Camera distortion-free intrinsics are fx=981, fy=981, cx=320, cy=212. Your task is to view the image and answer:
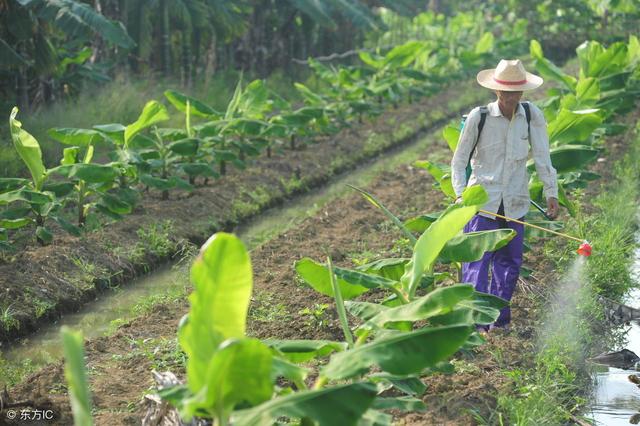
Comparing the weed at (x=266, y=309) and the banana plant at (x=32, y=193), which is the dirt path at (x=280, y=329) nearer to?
the weed at (x=266, y=309)

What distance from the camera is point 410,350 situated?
3.96 meters

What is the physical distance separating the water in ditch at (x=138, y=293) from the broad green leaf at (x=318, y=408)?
3359 millimetres

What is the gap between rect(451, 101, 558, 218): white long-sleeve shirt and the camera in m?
6.00

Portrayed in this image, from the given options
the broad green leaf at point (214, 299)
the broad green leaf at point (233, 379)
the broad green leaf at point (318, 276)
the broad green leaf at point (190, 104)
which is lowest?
the broad green leaf at point (190, 104)

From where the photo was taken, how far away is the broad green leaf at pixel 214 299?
11.3 feet

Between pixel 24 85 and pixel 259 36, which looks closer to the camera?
pixel 24 85

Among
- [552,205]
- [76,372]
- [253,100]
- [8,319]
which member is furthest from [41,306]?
[253,100]

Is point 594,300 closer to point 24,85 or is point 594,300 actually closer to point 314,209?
point 314,209

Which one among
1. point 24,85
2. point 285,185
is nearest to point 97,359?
point 285,185

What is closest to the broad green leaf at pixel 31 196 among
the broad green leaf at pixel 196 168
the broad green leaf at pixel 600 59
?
the broad green leaf at pixel 196 168

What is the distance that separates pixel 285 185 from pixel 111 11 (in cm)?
613

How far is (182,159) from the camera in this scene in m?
10.3

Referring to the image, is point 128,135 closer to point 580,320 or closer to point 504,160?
point 504,160

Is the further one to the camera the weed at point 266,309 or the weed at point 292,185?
the weed at point 292,185
